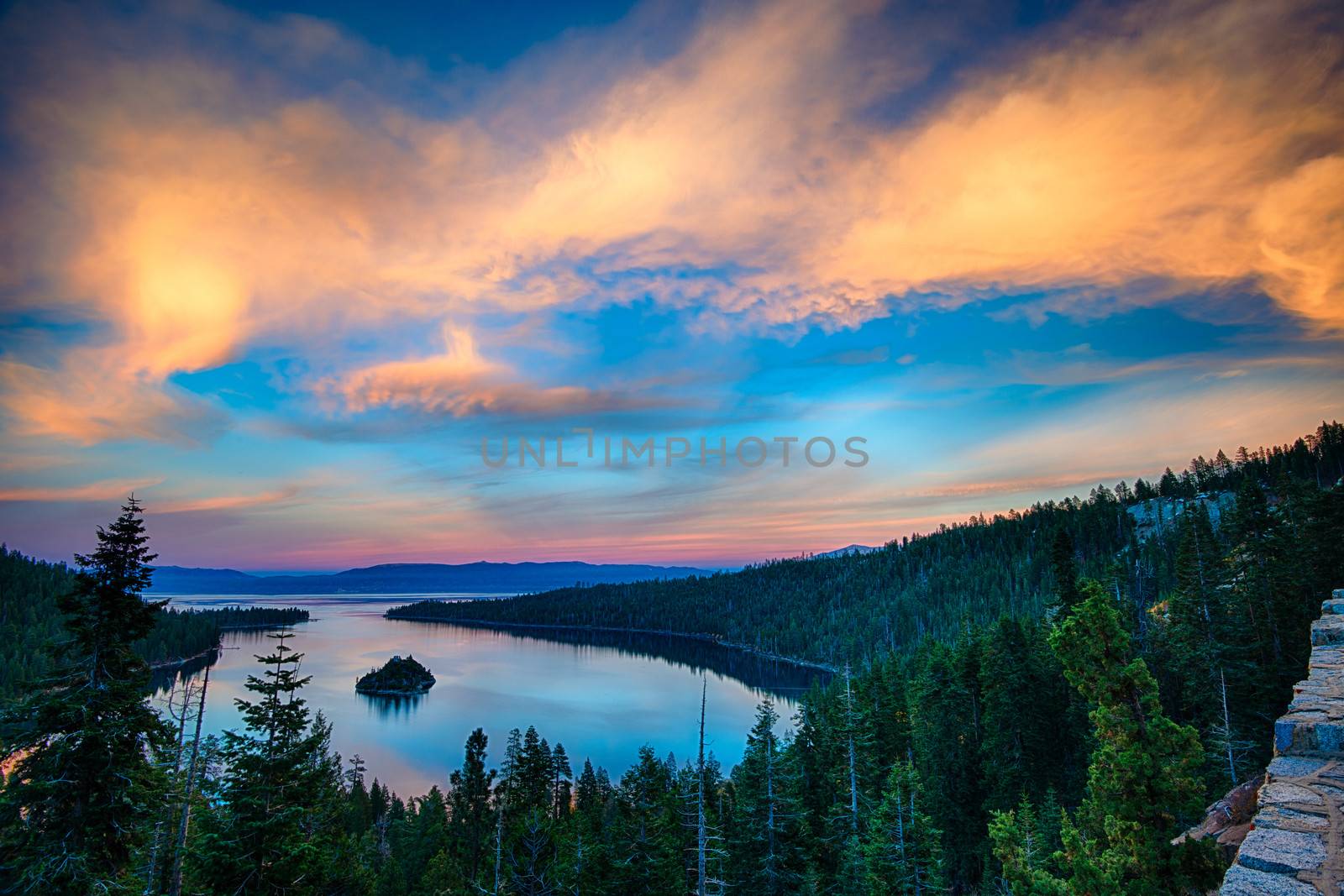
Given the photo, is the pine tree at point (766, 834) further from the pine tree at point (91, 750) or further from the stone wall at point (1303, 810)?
the stone wall at point (1303, 810)

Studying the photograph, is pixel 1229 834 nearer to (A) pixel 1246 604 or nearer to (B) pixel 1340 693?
(B) pixel 1340 693

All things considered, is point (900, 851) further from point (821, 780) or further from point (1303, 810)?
point (1303, 810)

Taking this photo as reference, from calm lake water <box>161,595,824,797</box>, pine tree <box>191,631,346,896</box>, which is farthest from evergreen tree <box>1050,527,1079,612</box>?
calm lake water <box>161,595,824,797</box>

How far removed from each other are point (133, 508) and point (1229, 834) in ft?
97.5

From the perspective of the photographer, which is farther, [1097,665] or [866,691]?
[866,691]

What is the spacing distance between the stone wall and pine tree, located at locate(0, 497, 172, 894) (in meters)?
22.6

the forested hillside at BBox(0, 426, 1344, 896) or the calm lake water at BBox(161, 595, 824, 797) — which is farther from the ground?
the forested hillside at BBox(0, 426, 1344, 896)

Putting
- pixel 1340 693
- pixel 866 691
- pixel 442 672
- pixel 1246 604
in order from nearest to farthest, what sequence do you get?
pixel 1340 693 → pixel 1246 604 → pixel 866 691 → pixel 442 672

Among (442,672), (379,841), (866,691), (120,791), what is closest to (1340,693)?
(120,791)

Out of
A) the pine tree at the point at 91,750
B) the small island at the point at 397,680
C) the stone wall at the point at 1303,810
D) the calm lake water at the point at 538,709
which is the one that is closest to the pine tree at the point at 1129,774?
the stone wall at the point at 1303,810

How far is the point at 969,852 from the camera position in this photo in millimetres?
41875

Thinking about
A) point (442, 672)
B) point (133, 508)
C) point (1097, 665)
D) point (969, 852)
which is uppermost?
point (133, 508)

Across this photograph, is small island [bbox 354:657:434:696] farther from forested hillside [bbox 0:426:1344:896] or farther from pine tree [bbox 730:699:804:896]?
pine tree [bbox 730:699:804:896]

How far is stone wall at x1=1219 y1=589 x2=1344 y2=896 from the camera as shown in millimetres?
5469
